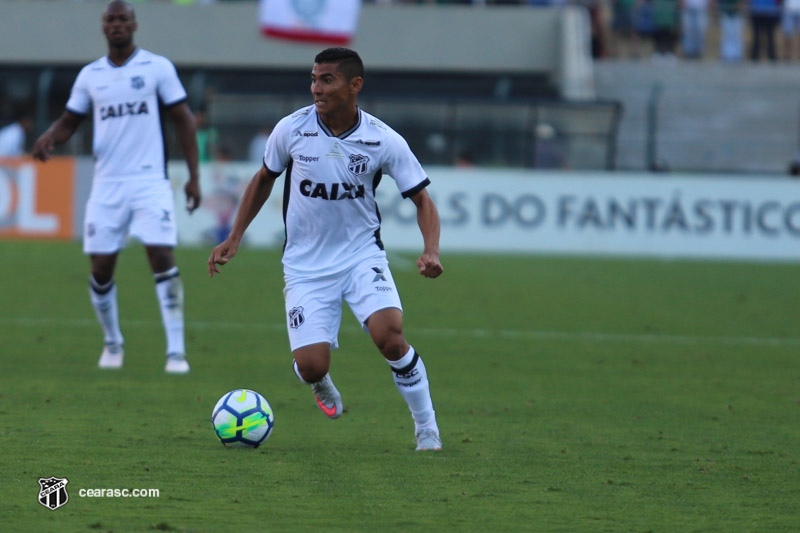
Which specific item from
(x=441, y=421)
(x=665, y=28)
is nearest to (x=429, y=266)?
(x=441, y=421)

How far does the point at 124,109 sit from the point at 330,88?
2884mm

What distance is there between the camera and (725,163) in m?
27.9

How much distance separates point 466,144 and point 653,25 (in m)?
8.37

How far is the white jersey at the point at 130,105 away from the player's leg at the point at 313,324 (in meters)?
2.53

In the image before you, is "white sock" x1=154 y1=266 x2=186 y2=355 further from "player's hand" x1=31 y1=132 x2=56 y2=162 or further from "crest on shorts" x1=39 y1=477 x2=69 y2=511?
"crest on shorts" x1=39 y1=477 x2=69 y2=511

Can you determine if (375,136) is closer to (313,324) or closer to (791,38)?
(313,324)

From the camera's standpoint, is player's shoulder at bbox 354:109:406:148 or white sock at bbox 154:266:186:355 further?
white sock at bbox 154:266:186:355

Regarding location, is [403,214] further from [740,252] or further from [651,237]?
[740,252]

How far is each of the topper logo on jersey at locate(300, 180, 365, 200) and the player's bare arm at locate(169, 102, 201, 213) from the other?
246 centimetres

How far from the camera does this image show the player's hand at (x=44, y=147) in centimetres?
838

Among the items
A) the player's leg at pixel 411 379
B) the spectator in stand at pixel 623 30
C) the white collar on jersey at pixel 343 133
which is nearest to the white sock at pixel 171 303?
the white collar on jersey at pixel 343 133

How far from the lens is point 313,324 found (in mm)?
6246

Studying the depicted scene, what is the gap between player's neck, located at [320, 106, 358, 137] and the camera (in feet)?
20.1

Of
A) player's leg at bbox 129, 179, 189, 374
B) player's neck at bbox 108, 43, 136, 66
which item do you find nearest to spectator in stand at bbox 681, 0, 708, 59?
player's neck at bbox 108, 43, 136, 66
